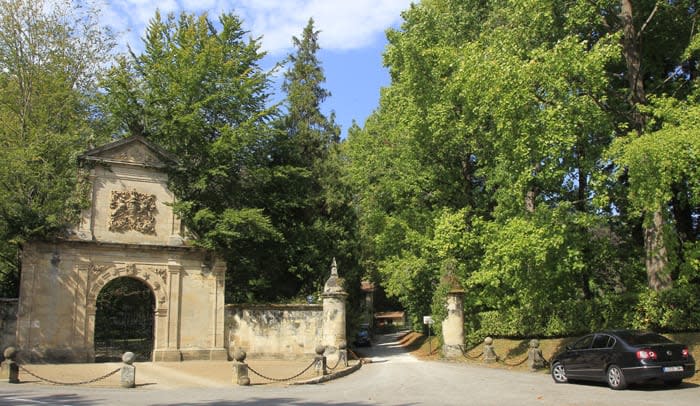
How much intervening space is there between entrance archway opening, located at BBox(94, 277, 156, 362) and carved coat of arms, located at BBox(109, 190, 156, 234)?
2.43m

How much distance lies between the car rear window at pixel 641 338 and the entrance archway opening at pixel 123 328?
18177 mm

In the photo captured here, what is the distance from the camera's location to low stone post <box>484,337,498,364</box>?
23.0m

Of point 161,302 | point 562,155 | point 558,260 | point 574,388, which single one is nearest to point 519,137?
point 562,155

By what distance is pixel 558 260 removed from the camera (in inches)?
709

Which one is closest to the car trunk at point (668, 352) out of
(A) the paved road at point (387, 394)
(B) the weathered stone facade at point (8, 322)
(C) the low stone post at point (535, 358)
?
(A) the paved road at point (387, 394)

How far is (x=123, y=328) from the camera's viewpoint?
27141 millimetres

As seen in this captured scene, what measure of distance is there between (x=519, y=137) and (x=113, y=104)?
57.8 ft

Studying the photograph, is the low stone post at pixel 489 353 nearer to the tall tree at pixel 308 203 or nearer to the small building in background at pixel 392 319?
the tall tree at pixel 308 203

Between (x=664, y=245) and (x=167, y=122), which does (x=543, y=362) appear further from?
(x=167, y=122)

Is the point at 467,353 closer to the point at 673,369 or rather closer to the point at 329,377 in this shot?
the point at 329,377

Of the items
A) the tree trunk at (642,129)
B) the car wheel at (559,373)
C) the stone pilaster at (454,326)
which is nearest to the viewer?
the car wheel at (559,373)

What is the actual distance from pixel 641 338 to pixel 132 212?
18604 millimetres

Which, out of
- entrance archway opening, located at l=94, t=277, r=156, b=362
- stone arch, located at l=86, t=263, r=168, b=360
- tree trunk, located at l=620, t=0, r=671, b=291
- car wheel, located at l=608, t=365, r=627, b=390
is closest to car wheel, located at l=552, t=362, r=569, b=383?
car wheel, located at l=608, t=365, r=627, b=390

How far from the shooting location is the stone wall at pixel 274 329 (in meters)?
24.5
